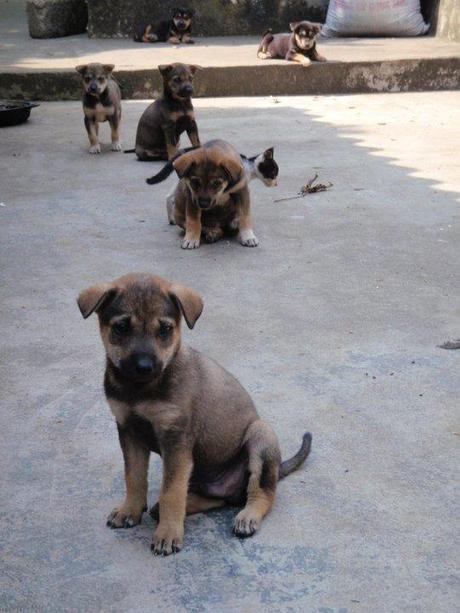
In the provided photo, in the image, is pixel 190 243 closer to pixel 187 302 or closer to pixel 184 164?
pixel 184 164

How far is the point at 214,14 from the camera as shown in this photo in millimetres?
16156

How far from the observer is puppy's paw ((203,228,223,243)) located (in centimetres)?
696

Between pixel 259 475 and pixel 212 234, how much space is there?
12.2 ft

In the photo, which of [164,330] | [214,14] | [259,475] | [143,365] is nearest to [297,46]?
[214,14]

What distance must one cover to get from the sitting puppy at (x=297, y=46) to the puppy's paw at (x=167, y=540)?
1060 centimetres

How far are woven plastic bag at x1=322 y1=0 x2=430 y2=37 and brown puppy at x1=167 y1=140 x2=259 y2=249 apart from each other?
9303mm

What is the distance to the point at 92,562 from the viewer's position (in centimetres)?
318

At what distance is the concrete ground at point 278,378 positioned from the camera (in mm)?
3088

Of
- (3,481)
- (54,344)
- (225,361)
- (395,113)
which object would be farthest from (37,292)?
(395,113)

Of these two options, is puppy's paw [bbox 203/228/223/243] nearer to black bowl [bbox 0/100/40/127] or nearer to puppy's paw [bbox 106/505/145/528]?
puppy's paw [bbox 106/505/145/528]

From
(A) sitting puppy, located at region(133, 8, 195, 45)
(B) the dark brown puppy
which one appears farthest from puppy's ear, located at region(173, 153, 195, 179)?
(A) sitting puppy, located at region(133, 8, 195, 45)

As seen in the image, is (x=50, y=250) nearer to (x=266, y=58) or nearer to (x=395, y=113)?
(x=395, y=113)

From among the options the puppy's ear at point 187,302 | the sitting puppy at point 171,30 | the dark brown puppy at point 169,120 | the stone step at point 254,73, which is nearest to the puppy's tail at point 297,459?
the puppy's ear at point 187,302

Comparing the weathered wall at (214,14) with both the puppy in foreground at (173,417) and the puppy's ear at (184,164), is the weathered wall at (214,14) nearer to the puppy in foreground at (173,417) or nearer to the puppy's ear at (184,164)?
the puppy's ear at (184,164)
